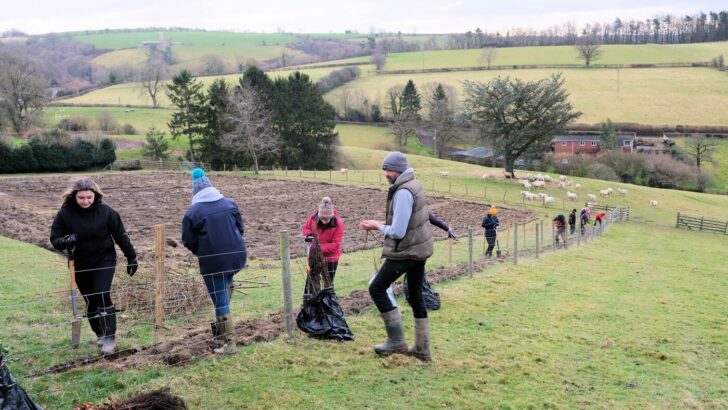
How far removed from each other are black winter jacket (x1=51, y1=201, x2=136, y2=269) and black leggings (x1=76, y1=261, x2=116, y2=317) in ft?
0.25

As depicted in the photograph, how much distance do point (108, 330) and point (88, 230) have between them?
1.34 meters

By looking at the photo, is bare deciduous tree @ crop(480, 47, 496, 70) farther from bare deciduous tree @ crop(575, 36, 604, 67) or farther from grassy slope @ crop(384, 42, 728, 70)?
bare deciduous tree @ crop(575, 36, 604, 67)

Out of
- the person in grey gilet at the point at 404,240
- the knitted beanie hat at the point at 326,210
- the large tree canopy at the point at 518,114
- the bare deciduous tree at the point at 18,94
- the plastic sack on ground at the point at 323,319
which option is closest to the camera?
the person in grey gilet at the point at 404,240

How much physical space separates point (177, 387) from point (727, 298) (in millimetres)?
13521

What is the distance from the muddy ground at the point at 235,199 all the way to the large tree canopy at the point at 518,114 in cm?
1527

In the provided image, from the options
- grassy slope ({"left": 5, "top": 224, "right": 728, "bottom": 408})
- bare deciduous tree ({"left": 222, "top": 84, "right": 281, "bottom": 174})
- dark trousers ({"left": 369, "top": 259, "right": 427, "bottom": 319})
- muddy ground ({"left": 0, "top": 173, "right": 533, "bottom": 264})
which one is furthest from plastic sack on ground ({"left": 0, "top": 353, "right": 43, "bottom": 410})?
bare deciduous tree ({"left": 222, "top": 84, "right": 281, "bottom": 174})

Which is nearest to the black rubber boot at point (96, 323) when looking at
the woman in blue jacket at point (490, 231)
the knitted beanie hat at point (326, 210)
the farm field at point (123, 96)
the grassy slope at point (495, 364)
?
the grassy slope at point (495, 364)

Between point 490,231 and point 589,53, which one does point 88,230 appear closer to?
point 490,231

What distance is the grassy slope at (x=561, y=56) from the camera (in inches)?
4781

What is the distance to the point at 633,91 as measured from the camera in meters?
99.6

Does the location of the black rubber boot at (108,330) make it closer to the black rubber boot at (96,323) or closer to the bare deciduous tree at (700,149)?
the black rubber boot at (96,323)

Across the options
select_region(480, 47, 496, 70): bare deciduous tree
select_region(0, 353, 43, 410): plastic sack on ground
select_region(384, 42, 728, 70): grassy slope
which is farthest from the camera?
select_region(480, 47, 496, 70): bare deciduous tree

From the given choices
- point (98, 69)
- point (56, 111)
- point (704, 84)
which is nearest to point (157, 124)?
point (56, 111)

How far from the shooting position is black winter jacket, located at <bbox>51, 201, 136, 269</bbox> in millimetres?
6945
